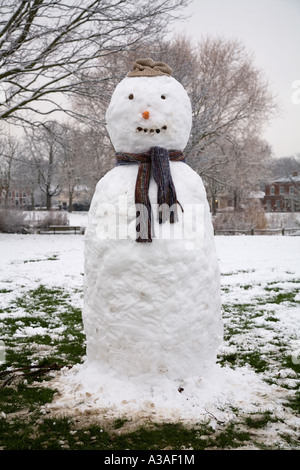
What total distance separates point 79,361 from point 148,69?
3.28 m

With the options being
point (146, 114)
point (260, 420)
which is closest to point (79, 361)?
point (260, 420)

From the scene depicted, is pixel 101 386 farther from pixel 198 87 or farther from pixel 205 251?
pixel 198 87

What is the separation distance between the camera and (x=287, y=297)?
25.2 ft

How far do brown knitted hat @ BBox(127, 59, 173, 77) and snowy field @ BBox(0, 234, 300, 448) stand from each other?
300cm

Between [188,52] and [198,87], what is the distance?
1.90 m

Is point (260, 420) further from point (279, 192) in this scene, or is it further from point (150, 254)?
point (279, 192)

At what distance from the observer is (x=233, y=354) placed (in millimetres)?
4930

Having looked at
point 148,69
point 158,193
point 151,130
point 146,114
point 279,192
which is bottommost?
point 158,193

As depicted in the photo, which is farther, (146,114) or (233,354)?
(233,354)

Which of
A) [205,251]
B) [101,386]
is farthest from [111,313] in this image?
[205,251]

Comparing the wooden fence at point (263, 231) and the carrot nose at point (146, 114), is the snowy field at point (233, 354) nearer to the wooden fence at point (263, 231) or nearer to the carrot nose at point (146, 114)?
the carrot nose at point (146, 114)

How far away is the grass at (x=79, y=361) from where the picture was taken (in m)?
3.14

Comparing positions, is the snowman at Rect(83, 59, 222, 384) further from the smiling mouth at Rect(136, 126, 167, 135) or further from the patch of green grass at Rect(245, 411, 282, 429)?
the patch of green grass at Rect(245, 411, 282, 429)

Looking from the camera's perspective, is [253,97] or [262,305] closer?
[262,305]
